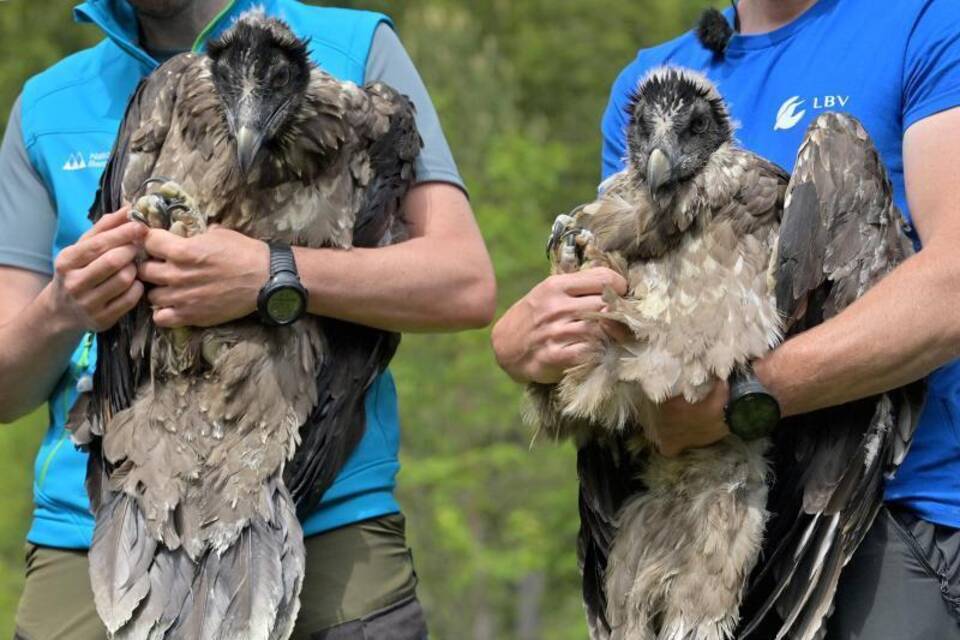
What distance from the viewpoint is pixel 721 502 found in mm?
3967

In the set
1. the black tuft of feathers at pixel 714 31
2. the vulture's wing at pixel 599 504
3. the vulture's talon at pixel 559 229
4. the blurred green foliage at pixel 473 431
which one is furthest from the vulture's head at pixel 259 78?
the blurred green foliage at pixel 473 431

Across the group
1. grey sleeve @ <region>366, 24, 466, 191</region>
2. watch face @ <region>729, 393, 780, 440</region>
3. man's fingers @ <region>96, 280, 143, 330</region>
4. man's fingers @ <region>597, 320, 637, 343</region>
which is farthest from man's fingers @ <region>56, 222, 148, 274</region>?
watch face @ <region>729, 393, 780, 440</region>

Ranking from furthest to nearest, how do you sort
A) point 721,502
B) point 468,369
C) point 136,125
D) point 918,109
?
1. point 468,369
2. point 136,125
3. point 721,502
4. point 918,109

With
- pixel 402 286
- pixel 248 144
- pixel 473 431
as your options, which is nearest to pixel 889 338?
pixel 402 286

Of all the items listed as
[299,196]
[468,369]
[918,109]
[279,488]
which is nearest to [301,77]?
[299,196]

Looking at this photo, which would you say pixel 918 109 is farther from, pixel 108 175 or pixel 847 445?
pixel 108 175

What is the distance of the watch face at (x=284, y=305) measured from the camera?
12.7 feet

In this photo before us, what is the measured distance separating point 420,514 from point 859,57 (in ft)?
37.7

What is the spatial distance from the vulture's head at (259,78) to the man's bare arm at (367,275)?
32 cm

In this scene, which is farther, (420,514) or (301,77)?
(420,514)

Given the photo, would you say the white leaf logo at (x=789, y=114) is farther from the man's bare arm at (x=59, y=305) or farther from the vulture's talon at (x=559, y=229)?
the man's bare arm at (x=59, y=305)

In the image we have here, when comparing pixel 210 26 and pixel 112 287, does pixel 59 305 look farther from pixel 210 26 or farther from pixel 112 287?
pixel 210 26

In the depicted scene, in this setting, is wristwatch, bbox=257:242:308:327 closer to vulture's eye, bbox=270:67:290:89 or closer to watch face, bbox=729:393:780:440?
vulture's eye, bbox=270:67:290:89

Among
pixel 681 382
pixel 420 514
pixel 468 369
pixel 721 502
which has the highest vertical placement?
pixel 681 382
